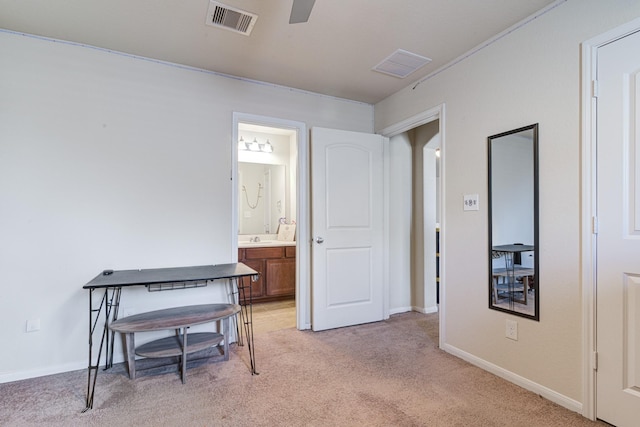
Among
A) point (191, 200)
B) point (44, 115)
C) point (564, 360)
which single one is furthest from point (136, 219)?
point (564, 360)

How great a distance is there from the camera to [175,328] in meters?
2.24

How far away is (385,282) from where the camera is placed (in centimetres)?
369

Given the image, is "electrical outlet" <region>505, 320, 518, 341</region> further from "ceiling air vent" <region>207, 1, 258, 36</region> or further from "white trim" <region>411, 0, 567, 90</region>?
"ceiling air vent" <region>207, 1, 258, 36</region>

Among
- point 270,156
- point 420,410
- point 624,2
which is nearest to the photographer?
point 624,2

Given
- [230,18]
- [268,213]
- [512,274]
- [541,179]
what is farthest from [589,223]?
[268,213]

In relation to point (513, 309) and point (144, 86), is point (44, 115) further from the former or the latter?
point (513, 309)

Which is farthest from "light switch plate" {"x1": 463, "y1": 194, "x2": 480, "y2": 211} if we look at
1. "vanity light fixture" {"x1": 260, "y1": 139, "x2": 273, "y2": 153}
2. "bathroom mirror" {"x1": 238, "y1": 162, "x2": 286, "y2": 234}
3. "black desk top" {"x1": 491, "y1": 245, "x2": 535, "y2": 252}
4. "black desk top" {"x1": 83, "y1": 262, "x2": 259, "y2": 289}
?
"vanity light fixture" {"x1": 260, "y1": 139, "x2": 273, "y2": 153}

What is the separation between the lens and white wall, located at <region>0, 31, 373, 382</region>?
2324mm

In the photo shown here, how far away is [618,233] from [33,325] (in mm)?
3766

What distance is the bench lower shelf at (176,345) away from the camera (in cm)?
233

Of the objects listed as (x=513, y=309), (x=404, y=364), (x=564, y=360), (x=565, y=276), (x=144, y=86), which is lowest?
(x=404, y=364)

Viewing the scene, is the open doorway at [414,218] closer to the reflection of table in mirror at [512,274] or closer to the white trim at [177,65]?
the white trim at [177,65]

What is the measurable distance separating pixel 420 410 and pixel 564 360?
36.4 inches

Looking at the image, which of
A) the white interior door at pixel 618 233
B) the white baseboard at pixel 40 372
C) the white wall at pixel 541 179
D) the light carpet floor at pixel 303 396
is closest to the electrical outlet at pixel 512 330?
the white wall at pixel 541 179
